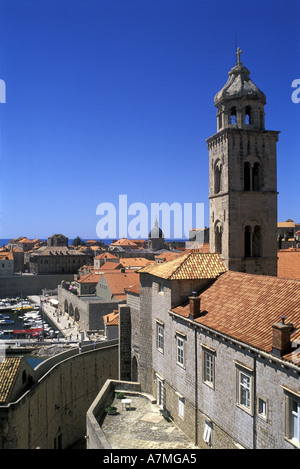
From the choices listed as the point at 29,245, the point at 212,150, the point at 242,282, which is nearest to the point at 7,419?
the point at 242,282

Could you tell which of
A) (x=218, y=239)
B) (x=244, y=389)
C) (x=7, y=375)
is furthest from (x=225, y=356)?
(x=218, y=239)

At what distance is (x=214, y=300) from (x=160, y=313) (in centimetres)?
386

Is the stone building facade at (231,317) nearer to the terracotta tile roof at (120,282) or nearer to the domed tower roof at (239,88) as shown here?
the domed tower roof at (239,88)

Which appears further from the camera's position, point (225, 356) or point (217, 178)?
point (217, 178)

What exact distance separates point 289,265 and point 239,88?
40.4 ft

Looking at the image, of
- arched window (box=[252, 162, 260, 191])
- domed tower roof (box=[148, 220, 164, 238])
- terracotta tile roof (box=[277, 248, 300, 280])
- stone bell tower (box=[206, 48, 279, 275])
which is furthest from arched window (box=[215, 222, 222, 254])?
domed tower roof (box=[148, 220, 164, 238])

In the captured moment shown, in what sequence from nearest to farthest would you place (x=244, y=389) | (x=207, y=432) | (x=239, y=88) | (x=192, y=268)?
(x=244, y=389), (x=207, y=432), (x=192, y=268), (x=239, y=88)

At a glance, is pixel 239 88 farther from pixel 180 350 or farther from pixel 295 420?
pixel 295 420

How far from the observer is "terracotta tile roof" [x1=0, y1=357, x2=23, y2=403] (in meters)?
17.4

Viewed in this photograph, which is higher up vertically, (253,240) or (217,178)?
(217,178)

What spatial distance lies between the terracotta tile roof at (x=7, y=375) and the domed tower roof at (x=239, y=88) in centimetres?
1777

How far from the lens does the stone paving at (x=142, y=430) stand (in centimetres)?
1526

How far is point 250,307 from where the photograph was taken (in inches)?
581

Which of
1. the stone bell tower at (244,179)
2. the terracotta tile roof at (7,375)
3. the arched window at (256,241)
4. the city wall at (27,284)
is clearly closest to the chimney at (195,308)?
the stone bell tower at (244,179)
